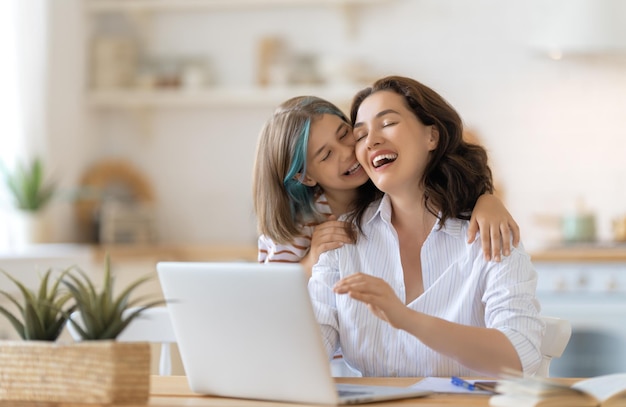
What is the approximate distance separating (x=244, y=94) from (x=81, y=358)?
10.6ft

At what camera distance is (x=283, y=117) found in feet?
7.24

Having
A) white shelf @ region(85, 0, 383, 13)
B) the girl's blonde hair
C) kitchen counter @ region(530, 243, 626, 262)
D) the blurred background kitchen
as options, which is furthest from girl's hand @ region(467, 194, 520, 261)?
white shelf @ region(85, 0, 383, 13)

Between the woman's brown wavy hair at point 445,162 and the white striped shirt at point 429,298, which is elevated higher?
the woman's brown wavy hair at point 445,162

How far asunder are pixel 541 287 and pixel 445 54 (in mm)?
1250

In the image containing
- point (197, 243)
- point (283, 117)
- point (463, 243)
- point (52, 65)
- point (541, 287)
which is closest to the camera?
point (463, 243)

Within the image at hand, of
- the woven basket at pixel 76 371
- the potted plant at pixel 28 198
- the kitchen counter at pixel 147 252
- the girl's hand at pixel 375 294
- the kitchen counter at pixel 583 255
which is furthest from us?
the potted plant at pixel 28 198

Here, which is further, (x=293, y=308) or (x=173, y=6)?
(x=173, y=6)

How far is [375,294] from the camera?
5.09 ft

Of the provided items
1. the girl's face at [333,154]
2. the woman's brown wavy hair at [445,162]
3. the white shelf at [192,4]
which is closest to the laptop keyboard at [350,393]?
the woman's brown wavy hair at [445,162]

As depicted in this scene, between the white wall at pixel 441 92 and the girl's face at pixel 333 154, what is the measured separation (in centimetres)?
241

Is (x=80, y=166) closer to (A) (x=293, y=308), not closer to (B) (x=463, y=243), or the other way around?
(B) (x=463, y=243)

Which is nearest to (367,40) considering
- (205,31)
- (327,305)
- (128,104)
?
(205,31)

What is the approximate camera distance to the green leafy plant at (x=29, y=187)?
4.09m

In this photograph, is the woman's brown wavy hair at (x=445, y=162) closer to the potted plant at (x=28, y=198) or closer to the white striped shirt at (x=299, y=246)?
the white striped shirt at (x=299, y=246)
